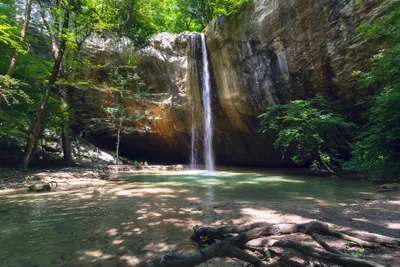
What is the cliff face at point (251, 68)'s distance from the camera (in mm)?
10672

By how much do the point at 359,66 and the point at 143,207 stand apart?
33.2 feet

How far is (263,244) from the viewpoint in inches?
103

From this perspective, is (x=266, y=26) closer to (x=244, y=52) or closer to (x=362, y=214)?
(x=244, y=52)

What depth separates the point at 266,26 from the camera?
41.1ft

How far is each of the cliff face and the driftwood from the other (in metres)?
9.53

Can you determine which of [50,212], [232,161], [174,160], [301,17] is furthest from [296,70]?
[174,160]

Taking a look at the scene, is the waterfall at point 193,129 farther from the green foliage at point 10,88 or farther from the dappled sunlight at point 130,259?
the dappled sunlight at point 130,259

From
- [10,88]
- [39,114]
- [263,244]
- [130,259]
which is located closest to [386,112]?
[263,244]

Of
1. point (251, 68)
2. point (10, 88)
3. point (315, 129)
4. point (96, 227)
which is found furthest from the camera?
point (251, 68)

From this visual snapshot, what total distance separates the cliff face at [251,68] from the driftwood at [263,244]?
31.3ft

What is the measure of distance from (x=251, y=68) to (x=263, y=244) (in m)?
12.3

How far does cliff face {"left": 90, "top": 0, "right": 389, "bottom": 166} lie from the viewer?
35.0 feet

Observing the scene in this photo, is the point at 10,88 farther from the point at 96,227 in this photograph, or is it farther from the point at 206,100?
the point at 206,100

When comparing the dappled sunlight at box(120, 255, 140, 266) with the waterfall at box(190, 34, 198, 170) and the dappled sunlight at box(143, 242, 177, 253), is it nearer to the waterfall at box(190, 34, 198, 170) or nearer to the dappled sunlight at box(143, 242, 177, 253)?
the dappled sunlight at box(143, 242, 177, 253)
